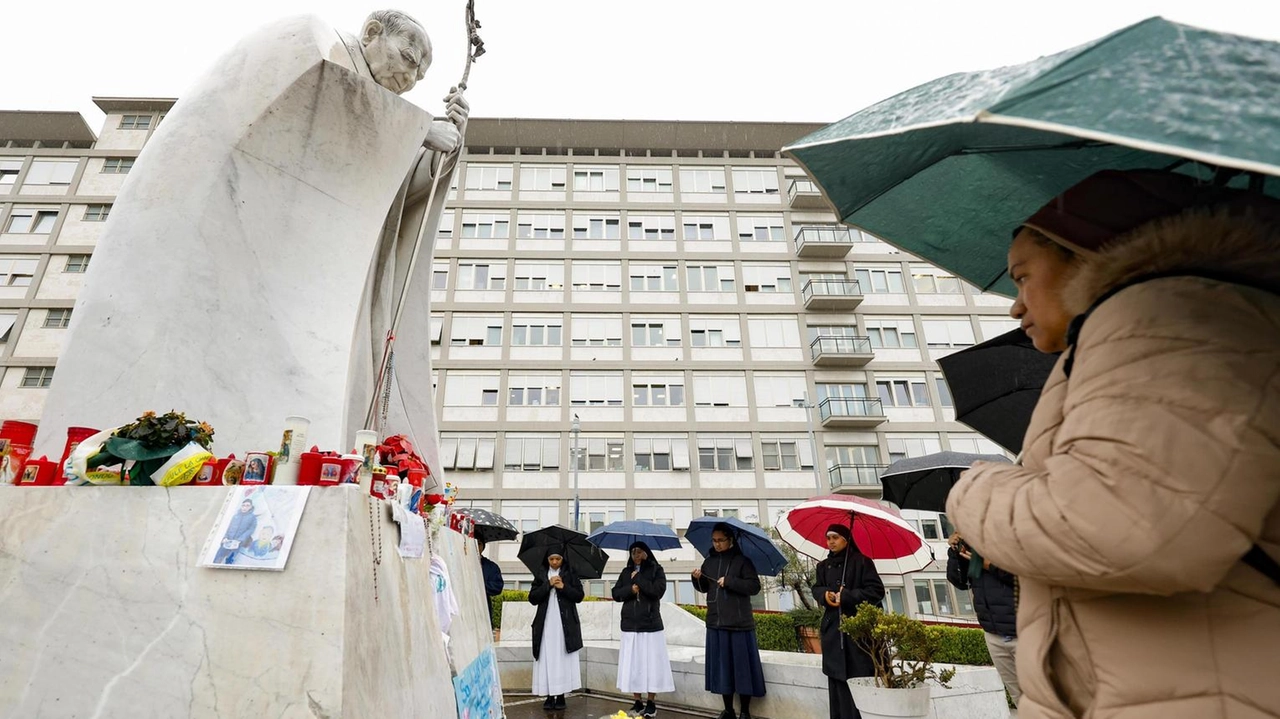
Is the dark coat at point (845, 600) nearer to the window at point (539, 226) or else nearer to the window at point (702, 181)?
the window at point (539, 226)

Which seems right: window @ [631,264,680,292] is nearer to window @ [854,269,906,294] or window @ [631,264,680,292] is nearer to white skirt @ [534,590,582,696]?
window @ [854,269,906,294]

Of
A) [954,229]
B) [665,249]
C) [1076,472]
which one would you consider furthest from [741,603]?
[665,249]

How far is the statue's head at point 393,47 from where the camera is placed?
457 centimetres

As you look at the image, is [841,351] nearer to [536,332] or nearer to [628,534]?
[536,332]

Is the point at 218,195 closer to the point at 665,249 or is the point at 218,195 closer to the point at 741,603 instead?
the point at 741,603

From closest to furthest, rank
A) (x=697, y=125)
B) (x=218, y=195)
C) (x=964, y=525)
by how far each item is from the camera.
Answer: (x=964, y=525)
(x=218, y=195)
(x=697, y=125)

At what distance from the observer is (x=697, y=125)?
32844 millimetres

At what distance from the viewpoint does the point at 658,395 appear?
90.2 ft

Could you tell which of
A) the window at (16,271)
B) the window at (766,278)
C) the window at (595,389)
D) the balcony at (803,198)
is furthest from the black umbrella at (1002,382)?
the window at (16,271)

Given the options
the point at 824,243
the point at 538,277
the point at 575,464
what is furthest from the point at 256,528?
the point at 824,243

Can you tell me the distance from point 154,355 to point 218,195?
1027 mm

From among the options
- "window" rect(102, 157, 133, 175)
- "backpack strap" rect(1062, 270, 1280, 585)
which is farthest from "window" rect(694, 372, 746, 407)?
"window" rect(102, 157, 133, 175)

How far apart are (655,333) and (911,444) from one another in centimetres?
1220

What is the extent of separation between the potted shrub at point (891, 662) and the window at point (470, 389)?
23411 mm
